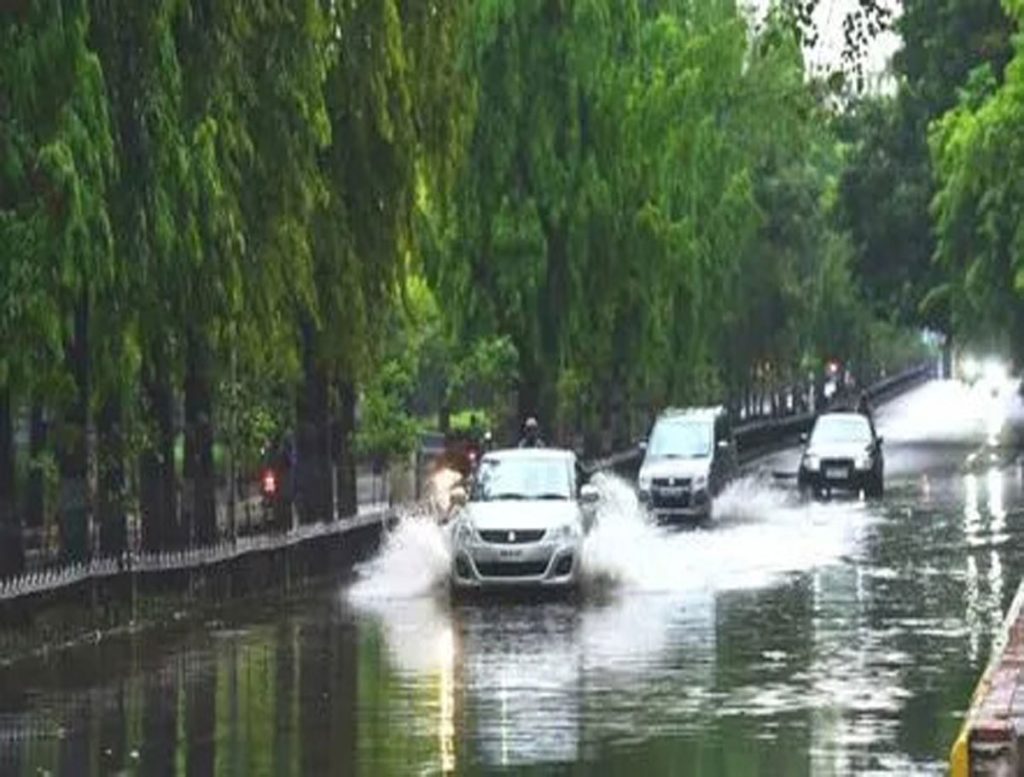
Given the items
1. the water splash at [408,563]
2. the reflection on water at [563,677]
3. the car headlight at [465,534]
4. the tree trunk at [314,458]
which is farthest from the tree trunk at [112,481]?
the tree trunk at [314,458]

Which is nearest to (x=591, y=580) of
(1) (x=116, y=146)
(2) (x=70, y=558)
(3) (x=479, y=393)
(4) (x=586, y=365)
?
(2) (x=70, y=558)

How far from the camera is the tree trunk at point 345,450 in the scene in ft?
135

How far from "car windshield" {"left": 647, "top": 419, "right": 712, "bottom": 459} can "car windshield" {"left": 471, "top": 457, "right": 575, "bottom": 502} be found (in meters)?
16.3

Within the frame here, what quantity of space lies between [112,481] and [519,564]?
494cm

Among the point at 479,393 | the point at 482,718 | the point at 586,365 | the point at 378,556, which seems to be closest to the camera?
the point at 482,718

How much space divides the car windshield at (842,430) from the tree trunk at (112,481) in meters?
30.5

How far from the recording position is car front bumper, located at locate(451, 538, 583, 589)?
104ft

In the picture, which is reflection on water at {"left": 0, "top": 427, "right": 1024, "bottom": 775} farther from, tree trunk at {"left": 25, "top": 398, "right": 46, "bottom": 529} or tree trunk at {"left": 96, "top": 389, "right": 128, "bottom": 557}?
tree trunk at {"left": 25, "top": 398, "right": 46, "bottom": 529}

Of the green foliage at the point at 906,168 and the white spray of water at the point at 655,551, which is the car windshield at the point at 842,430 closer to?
the white spray of water at the point at 655,551

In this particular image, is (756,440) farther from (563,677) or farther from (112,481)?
(563,677)

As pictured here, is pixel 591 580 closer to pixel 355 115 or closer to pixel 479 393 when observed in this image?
pixel 355 115

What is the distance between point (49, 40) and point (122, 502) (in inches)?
310

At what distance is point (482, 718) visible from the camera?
64.0 ft

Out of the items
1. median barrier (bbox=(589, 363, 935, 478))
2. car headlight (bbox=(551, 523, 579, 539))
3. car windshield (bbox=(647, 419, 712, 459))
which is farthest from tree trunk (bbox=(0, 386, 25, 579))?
median barrier (bbox=(589, 363, 935, 478))
